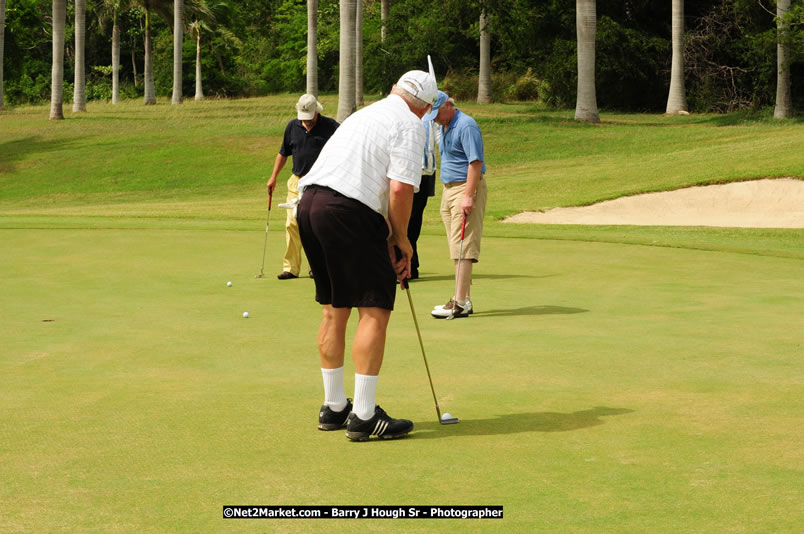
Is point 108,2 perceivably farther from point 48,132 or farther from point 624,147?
point 624,147

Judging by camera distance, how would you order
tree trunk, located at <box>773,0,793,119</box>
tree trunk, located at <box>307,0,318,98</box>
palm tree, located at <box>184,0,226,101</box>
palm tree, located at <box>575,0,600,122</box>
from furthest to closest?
palm tree, located at <box>184,0,226,101</box> < tree trunk, located at <box>307,0,318,98</box> < palm tree, located at <box>575,0,600,122</box> < tree trunk, located at <box>773,0,793,119</box>

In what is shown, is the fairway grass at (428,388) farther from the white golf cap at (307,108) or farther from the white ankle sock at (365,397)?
the white golf cap at (307,108)

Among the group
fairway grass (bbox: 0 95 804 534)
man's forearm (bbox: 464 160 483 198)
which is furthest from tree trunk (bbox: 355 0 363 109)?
man's forearm (bbox: 464 160 483 198)

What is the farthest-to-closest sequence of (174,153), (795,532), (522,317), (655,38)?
(655,38) → (174,153) → (522,317) → (795,532)

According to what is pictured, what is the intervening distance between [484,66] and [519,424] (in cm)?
4729

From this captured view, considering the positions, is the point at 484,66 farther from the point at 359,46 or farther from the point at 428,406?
the point at 428,406

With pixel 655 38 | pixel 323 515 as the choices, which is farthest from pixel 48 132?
pixel 323 515

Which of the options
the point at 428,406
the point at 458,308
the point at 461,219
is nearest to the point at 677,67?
the point at 461,219

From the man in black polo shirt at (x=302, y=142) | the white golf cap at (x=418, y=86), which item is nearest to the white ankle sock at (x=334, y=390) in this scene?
the white golf cap at (x=418, y=86)

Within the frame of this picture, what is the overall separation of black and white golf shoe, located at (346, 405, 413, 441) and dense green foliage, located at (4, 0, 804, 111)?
31273 millimetres

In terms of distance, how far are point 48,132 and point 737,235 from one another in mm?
31636

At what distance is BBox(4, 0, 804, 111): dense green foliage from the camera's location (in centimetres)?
4466

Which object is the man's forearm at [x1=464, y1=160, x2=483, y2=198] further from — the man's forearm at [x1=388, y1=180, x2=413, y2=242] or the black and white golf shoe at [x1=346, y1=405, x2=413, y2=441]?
the black and white golf shoe at [x1=346, y1=405, x2=413, y2=441]

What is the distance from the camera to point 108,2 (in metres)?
59.5
